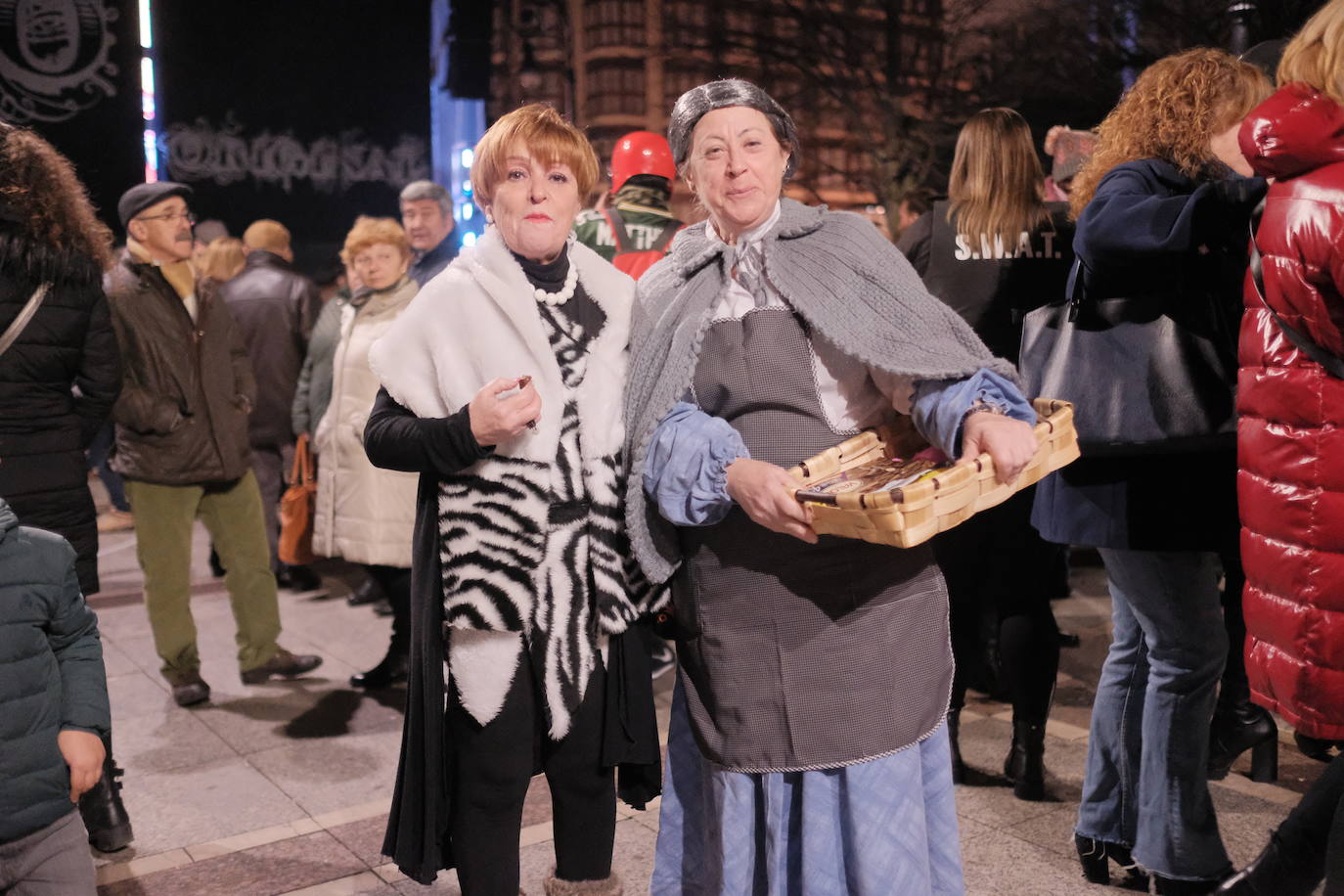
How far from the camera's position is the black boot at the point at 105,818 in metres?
3.71

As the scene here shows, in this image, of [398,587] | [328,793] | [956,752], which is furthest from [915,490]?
[398,587]

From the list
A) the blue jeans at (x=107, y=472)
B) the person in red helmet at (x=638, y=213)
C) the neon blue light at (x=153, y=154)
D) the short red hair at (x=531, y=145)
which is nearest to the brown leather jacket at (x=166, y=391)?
the person in red helmet at (x=638, y=213)

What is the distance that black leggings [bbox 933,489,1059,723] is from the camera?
3.79 m

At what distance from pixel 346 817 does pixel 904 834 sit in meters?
2.31

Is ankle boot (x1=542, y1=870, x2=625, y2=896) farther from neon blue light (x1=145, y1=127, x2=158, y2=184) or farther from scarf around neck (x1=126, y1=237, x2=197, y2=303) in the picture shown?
neon blue light (x1=145, y1=127, x2=158, y2=184)

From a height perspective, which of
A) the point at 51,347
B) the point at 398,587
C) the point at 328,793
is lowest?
the point at 328,793

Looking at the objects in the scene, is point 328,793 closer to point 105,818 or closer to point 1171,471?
point 105,818

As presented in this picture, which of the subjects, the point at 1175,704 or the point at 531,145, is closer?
the point at 531,145

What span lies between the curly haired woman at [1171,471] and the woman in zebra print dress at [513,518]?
1.23 m

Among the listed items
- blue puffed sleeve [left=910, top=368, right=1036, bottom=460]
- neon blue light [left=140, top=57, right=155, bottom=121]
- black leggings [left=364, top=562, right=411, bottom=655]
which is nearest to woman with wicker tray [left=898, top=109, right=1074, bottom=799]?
blue puffed sleeve [left=910, top=368, right=1036, bottom=460]

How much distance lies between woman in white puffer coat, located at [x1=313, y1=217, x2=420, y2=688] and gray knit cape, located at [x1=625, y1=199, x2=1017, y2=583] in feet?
7.82

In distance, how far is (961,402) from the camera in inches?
82.6

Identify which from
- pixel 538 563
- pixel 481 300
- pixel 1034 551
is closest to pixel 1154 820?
pixel 1034 551

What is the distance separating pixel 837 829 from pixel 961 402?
847 mm
